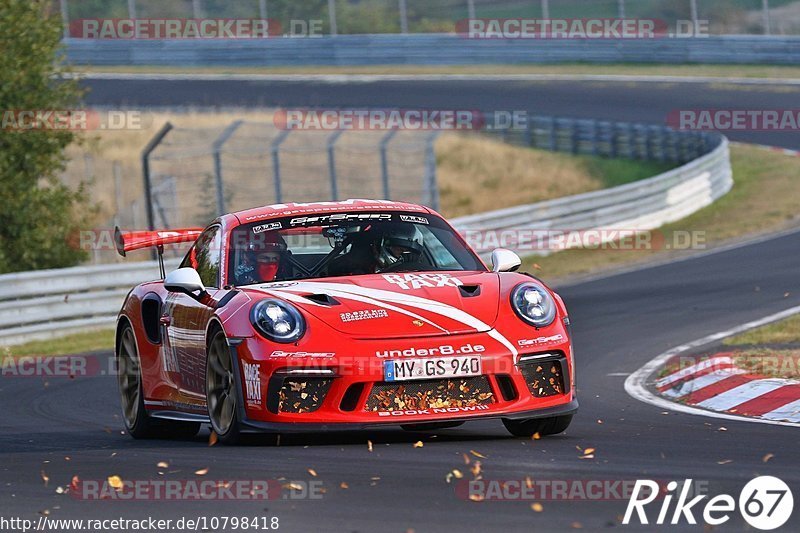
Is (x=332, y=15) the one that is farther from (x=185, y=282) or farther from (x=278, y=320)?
(x=278, y=320)

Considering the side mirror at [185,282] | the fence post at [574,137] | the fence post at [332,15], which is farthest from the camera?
the fence post at [332,15]

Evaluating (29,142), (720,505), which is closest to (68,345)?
(29,142)

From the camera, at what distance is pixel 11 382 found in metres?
12.8

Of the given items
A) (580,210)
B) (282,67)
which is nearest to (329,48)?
(282,67)

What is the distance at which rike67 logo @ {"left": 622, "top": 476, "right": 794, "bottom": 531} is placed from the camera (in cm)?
503

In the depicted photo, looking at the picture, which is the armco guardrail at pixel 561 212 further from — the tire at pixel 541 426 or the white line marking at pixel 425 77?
the tire at pixel 541 426

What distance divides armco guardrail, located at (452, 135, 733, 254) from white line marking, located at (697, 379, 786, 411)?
983 cm

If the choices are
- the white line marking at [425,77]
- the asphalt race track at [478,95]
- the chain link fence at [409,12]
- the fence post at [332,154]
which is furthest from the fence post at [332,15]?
the fence post at [332,154]

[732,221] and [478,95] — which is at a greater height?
[478,95]

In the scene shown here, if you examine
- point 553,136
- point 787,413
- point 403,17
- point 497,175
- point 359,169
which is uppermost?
point 403,17

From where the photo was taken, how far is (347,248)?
325 inches

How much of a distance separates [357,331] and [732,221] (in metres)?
16.5

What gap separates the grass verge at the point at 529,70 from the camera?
39.5m

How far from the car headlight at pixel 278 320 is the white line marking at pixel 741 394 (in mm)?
2985
